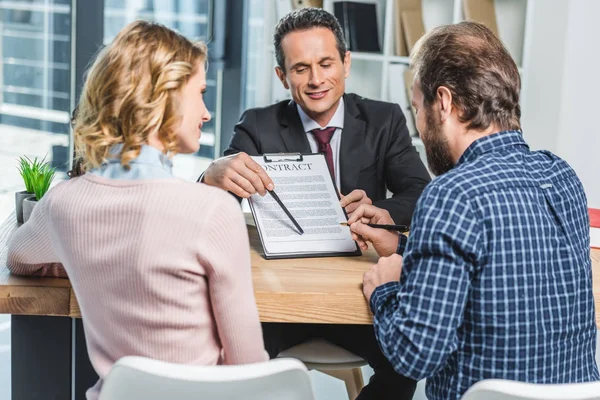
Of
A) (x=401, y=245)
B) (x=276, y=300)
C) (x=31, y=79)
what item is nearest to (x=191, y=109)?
(x=276, y=300)

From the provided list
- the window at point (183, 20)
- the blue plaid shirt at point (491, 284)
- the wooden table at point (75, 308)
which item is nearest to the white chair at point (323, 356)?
Answer: the wooden table at point (75, 308)

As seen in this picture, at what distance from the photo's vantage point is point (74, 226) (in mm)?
1298

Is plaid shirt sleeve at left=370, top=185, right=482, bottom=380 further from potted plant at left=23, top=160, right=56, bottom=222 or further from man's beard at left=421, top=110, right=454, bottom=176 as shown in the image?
potted plant at left=23, top=160, right=56, bottom=222

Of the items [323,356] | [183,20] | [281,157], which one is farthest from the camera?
[183,20]

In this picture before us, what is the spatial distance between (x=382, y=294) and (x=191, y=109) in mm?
487

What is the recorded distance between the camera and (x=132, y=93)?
1318 mm

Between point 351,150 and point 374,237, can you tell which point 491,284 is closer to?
point 374,237

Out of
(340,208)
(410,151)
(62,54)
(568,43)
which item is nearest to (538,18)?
(568,43)

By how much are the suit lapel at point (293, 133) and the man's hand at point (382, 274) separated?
904mm

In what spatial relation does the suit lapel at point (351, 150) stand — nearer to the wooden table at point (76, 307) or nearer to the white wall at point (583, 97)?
the wooden table at point (76, 307)

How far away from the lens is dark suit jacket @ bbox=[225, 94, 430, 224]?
245 centimetres

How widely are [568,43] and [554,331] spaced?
2558 millimetres

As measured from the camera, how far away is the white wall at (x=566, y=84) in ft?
11.7

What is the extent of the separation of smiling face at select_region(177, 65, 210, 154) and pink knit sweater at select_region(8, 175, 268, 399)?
0.52 ft
